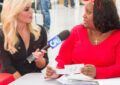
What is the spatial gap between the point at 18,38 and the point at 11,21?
5.8 inches

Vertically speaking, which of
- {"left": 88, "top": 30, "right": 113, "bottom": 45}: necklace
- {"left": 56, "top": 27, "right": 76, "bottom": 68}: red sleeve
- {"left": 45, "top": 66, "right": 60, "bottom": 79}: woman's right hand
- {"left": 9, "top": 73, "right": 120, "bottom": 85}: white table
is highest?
{"left": 88, "top": 30, "right": 113, "bottom": 45}: necklace

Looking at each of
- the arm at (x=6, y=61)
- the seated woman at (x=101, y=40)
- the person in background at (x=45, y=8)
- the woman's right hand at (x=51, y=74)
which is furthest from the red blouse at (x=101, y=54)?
the person in background at (x=45, y=8)

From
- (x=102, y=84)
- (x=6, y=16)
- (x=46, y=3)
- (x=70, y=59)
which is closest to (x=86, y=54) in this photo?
(x=70, y=59)

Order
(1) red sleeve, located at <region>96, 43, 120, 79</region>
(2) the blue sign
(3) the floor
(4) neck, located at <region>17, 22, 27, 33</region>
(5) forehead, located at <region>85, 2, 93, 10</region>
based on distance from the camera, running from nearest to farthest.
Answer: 1. (2) the blue sign
2. (1) red sleeve, located at <region>96, 43, 120, 79</region>
3. (5) forehead, located at <region>85, 2, 93, 10</region>
4. (4) neck, located at <region>17, 22, 27, 33</region>
5. (3) the floor

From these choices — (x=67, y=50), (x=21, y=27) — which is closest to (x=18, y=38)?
(x=21, y=27)

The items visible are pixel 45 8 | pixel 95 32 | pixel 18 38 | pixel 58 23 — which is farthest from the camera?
pixel 58 23

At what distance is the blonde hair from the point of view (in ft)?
5.57

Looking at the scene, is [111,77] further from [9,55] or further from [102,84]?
[9,55]

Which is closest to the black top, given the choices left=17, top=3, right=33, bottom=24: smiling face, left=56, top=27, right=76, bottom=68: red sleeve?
left=17, top=3, right=33, bottom=24: smiling face

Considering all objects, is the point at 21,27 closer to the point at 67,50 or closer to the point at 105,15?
the point at 67,50

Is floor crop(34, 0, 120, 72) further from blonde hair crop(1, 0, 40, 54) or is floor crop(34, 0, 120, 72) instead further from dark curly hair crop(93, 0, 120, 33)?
dark curly hair crop(93, 0, 120, 33)

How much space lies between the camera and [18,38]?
5.84 feet

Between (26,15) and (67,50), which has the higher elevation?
(26,15)

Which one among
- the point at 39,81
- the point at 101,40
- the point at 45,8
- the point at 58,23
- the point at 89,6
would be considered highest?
the point at 89,6
